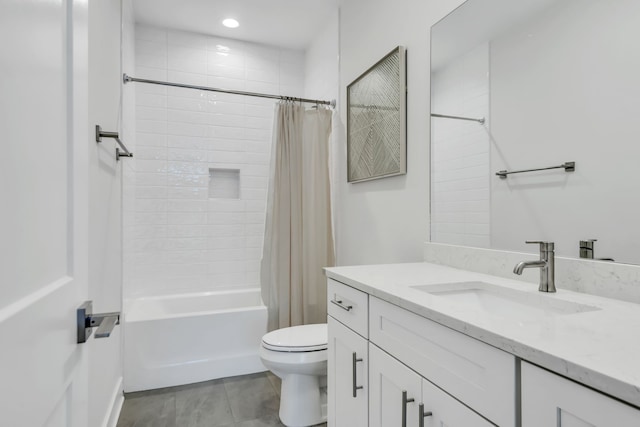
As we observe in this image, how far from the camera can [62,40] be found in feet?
2.06

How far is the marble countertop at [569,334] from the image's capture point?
1.70ft

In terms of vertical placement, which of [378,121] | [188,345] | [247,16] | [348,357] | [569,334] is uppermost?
[247,16]

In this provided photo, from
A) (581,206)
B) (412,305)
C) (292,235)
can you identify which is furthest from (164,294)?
(581,206)

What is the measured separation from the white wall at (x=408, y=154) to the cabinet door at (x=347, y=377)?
65cm

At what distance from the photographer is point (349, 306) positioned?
1315mm

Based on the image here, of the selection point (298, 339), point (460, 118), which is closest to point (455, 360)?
point (460, 118)

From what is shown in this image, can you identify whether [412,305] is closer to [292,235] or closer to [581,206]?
[581,206]

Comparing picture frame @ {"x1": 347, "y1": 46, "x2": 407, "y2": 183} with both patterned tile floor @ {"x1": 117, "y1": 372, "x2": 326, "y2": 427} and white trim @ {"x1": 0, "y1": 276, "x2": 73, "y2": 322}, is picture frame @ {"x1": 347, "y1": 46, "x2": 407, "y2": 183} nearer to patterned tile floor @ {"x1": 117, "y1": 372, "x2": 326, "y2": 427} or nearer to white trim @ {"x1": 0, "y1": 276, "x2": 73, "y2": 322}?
patterned tile floor @ {"x1": 117, "y1": 372, "x2": 326, "y2": 427}

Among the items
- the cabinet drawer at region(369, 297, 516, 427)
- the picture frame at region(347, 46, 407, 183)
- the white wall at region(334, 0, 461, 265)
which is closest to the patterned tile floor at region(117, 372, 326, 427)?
the white wall at region(334, 0, 461, 265)

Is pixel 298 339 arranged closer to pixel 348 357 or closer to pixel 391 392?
pixel 348 357

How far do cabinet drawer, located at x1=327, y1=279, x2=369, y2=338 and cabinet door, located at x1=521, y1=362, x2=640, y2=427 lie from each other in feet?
2.01

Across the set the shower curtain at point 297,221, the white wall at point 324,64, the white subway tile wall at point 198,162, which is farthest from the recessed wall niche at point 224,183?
the white wall at point 324,64

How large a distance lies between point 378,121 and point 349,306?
1.22 metres

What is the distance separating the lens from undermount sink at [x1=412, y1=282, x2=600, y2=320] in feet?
3.12
